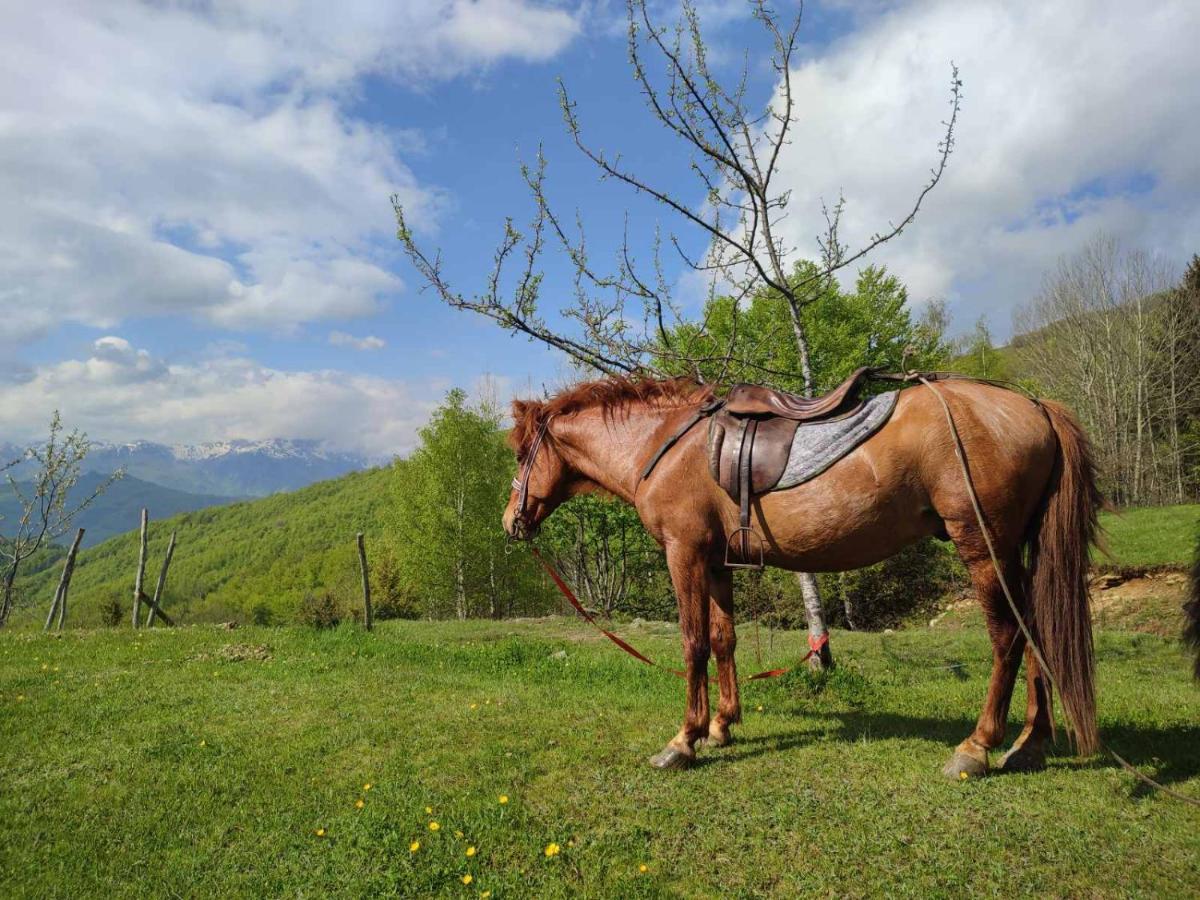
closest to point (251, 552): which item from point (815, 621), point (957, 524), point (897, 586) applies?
point (897, 586)

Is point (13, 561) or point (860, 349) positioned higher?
point (860, 349)

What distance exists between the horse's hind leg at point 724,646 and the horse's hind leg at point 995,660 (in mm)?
1456

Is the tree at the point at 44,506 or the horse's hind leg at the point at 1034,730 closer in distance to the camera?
the horse's hind leg at the point at 1034,730

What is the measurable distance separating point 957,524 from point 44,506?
1002 inches

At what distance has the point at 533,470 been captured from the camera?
5438mm

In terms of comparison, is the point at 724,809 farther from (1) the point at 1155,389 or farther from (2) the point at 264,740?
(1) the point at 1155,389

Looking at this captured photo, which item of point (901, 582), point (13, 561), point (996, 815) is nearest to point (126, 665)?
point (996, 815)

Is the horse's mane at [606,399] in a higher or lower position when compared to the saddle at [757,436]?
higher

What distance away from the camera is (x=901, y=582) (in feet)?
70.6

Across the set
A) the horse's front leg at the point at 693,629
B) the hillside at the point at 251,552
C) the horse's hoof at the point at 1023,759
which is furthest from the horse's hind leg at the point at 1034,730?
the hillside at the point at 251,552

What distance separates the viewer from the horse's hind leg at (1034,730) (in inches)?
157

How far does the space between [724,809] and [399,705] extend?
3.61 meters

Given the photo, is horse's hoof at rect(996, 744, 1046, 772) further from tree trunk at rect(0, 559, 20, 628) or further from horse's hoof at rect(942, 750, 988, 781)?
tree trunk at rect(0, 559, 20, 628)

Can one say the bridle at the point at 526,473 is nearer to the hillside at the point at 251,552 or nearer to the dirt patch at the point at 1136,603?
the dirt patch at the point at 1136,603
